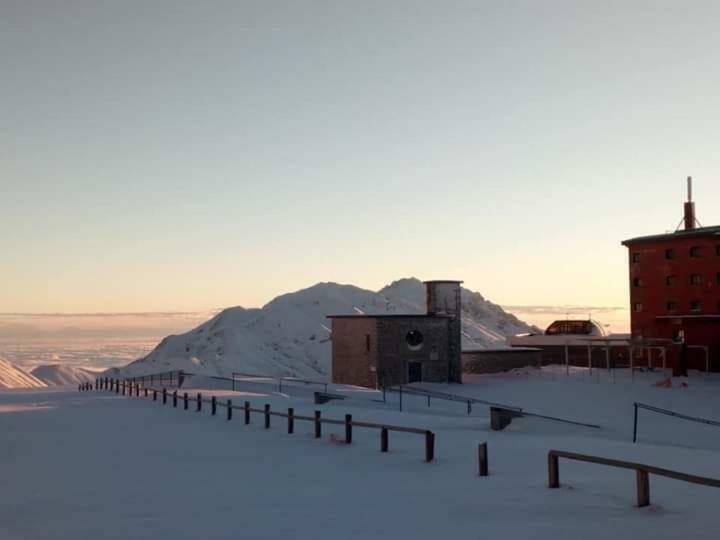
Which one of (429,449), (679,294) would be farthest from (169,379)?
(429,449)

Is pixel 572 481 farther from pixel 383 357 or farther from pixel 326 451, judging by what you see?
pixel 383 357

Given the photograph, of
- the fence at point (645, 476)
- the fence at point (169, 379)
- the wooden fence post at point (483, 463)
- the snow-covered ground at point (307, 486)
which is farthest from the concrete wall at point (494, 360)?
the fence at point (645, 476)

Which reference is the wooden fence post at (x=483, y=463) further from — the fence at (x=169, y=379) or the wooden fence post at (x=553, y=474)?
the fence at (x=169, y=379)

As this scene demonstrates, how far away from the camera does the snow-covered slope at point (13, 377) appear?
3575 inches

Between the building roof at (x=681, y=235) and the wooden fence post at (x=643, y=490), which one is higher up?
the building roof at (x=681, y=235)

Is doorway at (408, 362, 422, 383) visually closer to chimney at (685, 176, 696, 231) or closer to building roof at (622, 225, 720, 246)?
building roof at (622, 225, 720, 246)

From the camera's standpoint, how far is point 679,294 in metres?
75.2

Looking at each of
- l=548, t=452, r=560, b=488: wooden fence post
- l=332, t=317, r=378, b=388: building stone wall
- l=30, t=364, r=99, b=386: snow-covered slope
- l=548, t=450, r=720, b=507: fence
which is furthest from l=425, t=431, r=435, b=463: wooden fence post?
l=30, t=364, r=99, b=386: snow-covered slope

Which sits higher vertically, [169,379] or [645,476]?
[645,476]

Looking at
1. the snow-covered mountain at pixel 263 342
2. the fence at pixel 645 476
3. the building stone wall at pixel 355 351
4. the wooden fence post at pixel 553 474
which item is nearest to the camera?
the fence at pixel 645 476

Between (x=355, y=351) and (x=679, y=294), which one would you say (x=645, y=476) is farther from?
(x=679, y=294)

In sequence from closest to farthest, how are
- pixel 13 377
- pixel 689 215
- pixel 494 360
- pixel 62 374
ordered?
pixel 494 360
pixel 689 215
pixel 13 377
pixel 62 374

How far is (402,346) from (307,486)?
48.7 metres

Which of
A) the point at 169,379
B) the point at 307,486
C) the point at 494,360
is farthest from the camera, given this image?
the point at 494,360
